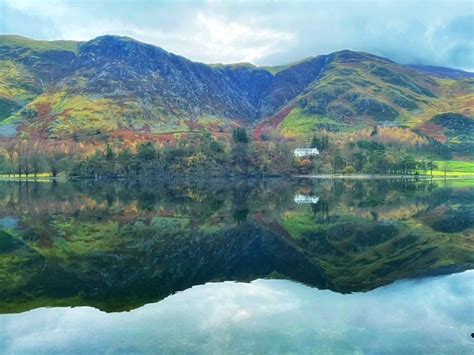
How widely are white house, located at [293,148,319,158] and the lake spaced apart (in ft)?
424

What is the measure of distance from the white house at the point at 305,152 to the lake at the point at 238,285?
5085 inches

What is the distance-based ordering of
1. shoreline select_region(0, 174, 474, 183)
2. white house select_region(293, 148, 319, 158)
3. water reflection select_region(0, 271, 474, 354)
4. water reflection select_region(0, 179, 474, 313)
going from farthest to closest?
white house select_region(293, 148, 319, 158)
shoreline select_region(0, 174, 474, 183)
water reflection select_region(0, 179, 474, 313)
water reflection select_region(0, 271, 474, 354)

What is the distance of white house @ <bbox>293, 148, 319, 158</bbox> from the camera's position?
182475 millimetres

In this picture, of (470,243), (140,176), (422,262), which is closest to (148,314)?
(422,262)

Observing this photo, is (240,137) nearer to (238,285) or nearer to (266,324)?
(238,285)

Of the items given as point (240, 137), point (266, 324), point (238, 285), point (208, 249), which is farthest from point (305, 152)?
point (266, 324)

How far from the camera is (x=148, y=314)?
21406mm

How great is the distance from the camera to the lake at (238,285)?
18.4 m

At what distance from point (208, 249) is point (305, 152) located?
508 ft

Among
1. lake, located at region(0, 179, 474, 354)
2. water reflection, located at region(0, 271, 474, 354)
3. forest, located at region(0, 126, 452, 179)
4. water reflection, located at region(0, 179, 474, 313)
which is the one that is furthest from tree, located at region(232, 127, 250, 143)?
water reflection, located at region(0, 271, 474, 354)

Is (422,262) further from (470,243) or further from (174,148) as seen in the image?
(174,148)

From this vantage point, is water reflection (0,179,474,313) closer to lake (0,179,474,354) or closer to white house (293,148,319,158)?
lake (0,179,474,354)

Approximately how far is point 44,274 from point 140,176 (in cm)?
12778

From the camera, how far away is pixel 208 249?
37.5 meters
